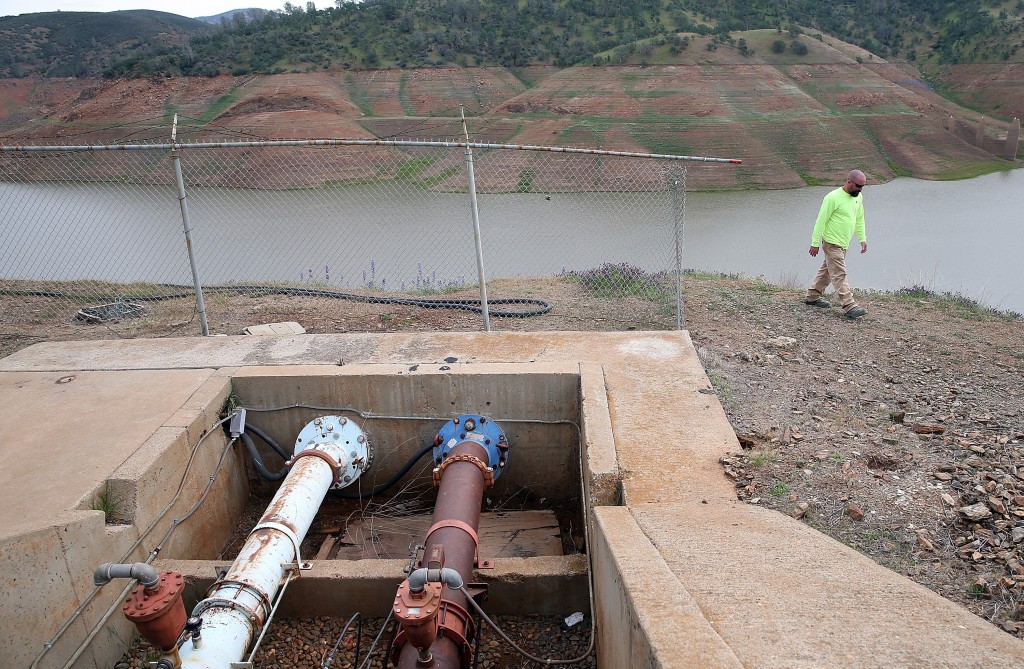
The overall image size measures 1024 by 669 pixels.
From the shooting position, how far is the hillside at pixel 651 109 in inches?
1062

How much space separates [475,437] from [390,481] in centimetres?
105

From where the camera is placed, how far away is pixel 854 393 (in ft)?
18.6

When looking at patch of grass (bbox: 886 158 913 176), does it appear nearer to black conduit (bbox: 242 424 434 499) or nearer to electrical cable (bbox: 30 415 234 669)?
black conduit (bbox: 242 424 434 499)

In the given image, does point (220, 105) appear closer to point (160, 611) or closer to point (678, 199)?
point (678, 199)

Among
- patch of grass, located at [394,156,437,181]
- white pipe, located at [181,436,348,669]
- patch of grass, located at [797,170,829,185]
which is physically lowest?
white pipe, located at [181,436,348,669]

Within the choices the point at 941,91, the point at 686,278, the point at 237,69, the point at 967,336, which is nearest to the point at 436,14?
the point at 237,69

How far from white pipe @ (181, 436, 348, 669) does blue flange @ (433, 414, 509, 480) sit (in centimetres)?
80

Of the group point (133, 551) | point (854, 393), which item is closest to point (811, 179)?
point (854, 393)

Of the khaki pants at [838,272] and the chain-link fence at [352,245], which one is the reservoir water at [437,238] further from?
the khaki pants at [838,272]

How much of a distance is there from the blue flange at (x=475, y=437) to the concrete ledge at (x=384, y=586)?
1.03 m

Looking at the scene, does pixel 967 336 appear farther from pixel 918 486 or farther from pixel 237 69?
pixel 237 69

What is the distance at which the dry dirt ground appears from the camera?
128 inches

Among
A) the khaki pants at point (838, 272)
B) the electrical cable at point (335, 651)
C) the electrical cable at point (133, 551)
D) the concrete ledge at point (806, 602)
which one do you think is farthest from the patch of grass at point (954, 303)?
the electrical cable at point (133, 551)

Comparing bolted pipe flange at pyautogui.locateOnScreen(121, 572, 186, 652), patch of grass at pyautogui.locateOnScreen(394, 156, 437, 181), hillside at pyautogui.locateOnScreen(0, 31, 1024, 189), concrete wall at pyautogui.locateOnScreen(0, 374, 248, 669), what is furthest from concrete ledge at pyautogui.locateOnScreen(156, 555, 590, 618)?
hillside at pyautogui.locateOnScreen(0, 31, 1024, 189)
